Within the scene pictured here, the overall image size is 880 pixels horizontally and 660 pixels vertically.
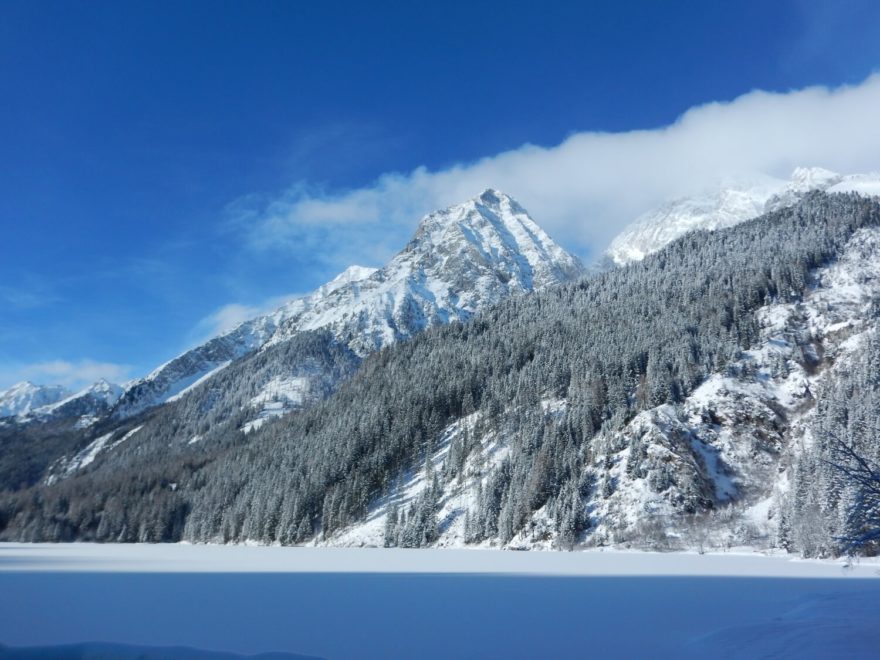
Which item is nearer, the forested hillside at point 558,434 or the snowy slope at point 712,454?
the snowy slope at point 712,454

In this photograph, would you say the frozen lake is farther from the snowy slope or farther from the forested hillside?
the snowy slope

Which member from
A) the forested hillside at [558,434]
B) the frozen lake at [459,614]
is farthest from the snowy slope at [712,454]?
the frozen lake at [459,614]

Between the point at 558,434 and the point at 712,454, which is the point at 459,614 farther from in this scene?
the point at 558,434

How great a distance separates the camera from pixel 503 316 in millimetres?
164375

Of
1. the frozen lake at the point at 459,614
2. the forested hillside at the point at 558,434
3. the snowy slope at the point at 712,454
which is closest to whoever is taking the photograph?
the frozen lake at the point at 459,614

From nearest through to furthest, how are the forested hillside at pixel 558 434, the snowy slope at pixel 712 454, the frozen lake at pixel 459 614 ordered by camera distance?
the frozen lake at pixel 459 614 < the snowy slope at pixel 712 454 < the forested hillside at pixel 558 434

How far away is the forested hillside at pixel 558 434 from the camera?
76.5 m

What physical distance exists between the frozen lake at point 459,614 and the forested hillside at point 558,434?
85.8 ft

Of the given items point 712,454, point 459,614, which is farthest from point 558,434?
point 459,614

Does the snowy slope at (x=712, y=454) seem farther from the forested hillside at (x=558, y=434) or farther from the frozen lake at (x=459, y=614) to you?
the frozen lake at (x=459, y=614)

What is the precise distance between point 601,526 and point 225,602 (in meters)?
59.9

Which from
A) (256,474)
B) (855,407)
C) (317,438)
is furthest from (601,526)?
(256,474)

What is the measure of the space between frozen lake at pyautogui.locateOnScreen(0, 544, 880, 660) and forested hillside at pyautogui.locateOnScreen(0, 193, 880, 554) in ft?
85.8

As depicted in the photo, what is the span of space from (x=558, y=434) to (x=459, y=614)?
7334 centimetres
